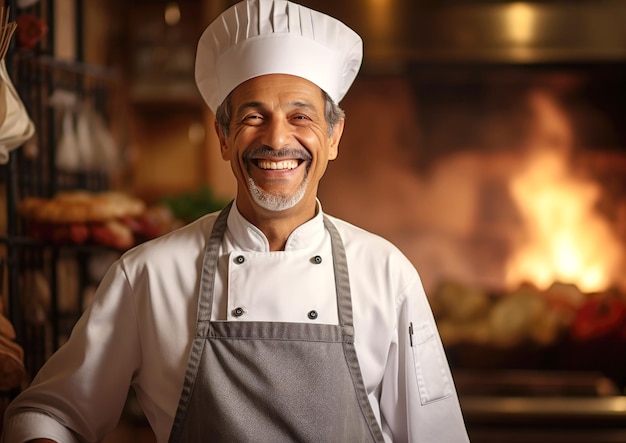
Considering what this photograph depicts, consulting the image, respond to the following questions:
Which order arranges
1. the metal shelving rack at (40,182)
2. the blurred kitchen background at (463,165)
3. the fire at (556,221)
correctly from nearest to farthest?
1. the metal shelving rack at (40,182)
2. the blurred kitchen background at (463,165)
3. the fire at (556,221)

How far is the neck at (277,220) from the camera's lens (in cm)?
A: 159

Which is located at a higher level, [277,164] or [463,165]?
[463,165]

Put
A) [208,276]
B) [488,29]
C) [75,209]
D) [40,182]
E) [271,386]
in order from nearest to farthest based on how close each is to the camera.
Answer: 1. [271,386]
2. [208,276]
3. [75,209]
4. [40,182]
5. [488,29]

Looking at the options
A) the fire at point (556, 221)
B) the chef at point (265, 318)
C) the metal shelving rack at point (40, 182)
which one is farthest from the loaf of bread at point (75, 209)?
the fire at point (556, 221)

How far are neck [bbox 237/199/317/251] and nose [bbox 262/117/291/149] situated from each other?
5.2 inches

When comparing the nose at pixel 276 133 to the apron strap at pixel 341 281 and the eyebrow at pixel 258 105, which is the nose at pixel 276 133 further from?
the apron strap at pixel 341 281

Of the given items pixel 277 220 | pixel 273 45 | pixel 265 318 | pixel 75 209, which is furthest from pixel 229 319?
pixel 75 209

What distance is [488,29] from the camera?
311 cm

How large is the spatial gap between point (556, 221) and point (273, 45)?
2.15 meters

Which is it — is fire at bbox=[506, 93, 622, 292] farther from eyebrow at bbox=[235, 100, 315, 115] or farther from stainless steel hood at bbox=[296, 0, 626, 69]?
eyebrow at bbox=[235, 100, 315, 115]

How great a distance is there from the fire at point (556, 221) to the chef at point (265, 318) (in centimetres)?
191

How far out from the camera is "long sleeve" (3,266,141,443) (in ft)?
5.03

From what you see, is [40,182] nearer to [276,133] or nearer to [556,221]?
[276,133]

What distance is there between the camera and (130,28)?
13.0 ft
